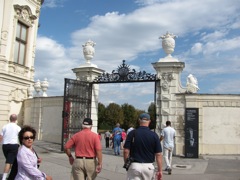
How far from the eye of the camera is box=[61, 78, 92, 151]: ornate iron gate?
15221 millimetres

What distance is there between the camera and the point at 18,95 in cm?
1897

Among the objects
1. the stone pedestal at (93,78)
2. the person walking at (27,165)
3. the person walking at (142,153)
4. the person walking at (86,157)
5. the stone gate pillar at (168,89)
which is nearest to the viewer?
the person walking at (27,165)

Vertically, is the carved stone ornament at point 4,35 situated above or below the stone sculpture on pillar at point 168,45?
above

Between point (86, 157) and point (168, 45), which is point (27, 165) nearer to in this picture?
point (86, 157)

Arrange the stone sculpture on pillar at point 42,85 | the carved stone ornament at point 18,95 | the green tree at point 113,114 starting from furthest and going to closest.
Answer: the green tree at point 113,114 < the stone sculpture on pillar at point 42,85 < the carved stone ornament at point 18,95

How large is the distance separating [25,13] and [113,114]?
49.9m

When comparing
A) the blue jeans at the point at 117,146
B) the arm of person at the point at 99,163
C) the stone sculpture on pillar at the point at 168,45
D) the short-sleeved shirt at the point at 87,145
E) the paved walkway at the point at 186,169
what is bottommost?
the paved walkway at the point at 186,169

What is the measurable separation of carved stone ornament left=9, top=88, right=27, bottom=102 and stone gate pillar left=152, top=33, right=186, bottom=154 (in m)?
8.46

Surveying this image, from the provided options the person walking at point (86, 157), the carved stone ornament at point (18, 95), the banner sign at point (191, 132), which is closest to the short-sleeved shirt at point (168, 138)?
the banner sign at point (191, 132)

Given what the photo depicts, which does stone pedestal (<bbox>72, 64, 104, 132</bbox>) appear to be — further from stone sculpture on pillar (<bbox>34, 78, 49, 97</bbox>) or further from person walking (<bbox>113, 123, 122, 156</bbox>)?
stone sculpture on pillar (<bbox>34, 78, 49, 97</bbox>)

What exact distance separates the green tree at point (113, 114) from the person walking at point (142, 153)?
2423 inches

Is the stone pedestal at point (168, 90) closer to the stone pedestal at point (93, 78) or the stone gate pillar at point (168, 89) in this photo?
the stone gate pillar at point (168, 89)

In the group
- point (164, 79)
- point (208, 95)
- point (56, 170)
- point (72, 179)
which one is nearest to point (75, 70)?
point (164, 79)

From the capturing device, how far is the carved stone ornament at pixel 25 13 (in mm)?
18438
